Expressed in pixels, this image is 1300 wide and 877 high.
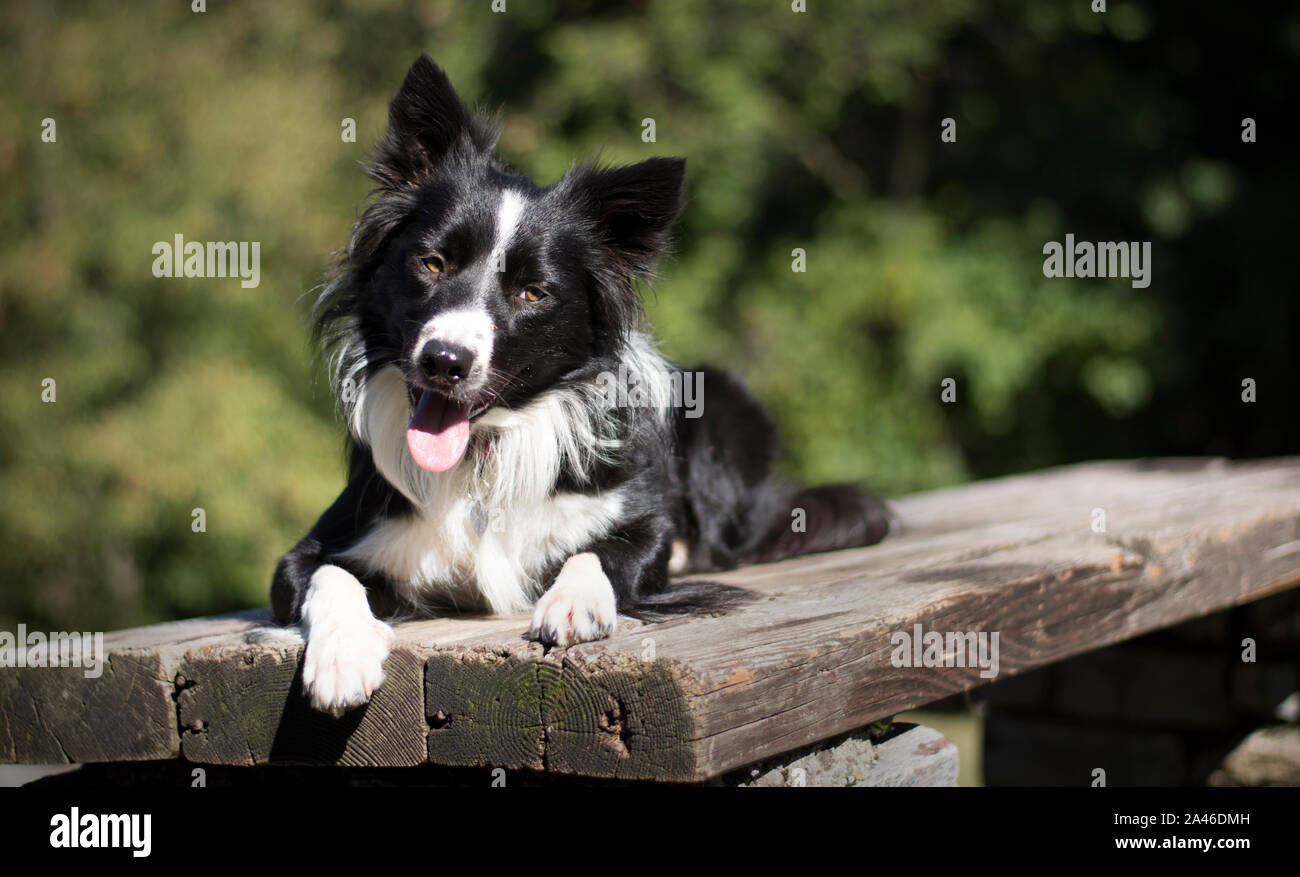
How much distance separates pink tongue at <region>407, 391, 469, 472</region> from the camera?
2711 millimetres

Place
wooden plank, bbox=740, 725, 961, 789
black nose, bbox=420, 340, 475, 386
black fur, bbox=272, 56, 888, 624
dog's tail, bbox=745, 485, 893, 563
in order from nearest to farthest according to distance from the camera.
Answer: wooden plank, bbox=740, 725, 961, 789 → black nose, bbox=420, 340, 475, 386 → black fur, bbox=272, 56, 888, 624 → dog's tail, bbox=745, 485, 893, 563

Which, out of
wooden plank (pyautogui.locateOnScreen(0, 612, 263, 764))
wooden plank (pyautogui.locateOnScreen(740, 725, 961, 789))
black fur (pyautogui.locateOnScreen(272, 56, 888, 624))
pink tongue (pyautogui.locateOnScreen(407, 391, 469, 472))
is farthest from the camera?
black fur (pyautogui.locateOnScreen(272, 56, 888, 624))

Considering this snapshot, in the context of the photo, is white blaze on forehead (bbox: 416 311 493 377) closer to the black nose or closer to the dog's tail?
the black nose

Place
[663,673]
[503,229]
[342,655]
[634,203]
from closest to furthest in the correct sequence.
Answer: [663,673]
[342,655]
[503,229]
[634,203]

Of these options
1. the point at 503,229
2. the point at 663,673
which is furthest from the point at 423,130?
the point at 663,673

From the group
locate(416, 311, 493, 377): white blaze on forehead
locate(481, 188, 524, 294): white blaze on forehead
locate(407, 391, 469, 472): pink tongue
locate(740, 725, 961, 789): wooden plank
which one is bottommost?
locate(740, 725, 961, 789): wooden plank

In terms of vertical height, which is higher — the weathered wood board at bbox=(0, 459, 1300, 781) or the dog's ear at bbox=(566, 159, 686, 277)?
the dog's ear at bbox=(566, 159, 686, 277)

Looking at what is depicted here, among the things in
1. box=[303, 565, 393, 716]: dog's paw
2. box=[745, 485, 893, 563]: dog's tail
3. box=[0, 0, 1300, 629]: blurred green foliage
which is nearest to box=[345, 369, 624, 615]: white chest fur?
box=[303, 565, 393, 716]: dog's paw

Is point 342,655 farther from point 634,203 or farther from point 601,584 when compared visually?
point 634,203

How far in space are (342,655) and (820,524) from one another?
7.09 ft

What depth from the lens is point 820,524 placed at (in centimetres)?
401

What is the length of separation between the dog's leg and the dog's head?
438 millimetres
